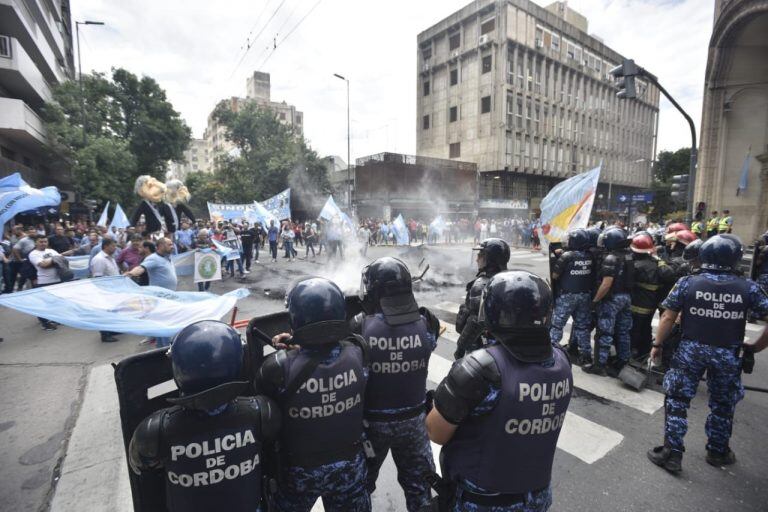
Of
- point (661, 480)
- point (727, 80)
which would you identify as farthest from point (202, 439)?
point (727, 80)

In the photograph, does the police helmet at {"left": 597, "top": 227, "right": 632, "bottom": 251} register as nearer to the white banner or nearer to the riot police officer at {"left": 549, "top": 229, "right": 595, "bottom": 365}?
the riot police officer at {"left": 549, "top": 229, "right": 595, "bottom": 365}

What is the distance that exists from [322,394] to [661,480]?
303 centimetres

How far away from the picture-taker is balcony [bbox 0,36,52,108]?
18.7 metres

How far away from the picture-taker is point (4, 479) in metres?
3.23

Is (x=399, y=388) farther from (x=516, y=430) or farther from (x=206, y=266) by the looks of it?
(x=206, y=266)

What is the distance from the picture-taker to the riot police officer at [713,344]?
3080 millimetres

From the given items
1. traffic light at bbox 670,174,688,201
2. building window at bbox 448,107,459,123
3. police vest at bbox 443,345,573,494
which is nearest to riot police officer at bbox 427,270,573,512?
police vest at bbox 443,345,573,494

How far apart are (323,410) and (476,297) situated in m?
1.94

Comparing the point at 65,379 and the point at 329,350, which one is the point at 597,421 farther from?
the point at 65,379

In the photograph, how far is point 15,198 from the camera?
813 centimetres

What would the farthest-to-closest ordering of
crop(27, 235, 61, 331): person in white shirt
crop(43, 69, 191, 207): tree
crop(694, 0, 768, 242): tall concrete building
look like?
crop(43, 69, 191, 207): tree, crop(694, 0, 768, 242): tall concrete building, crop(27, 235, 61, 331): person in white shirt

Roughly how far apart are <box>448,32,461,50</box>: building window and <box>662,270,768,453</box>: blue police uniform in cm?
4417

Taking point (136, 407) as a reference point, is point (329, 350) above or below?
above

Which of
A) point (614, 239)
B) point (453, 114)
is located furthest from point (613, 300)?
point (453, 114)
